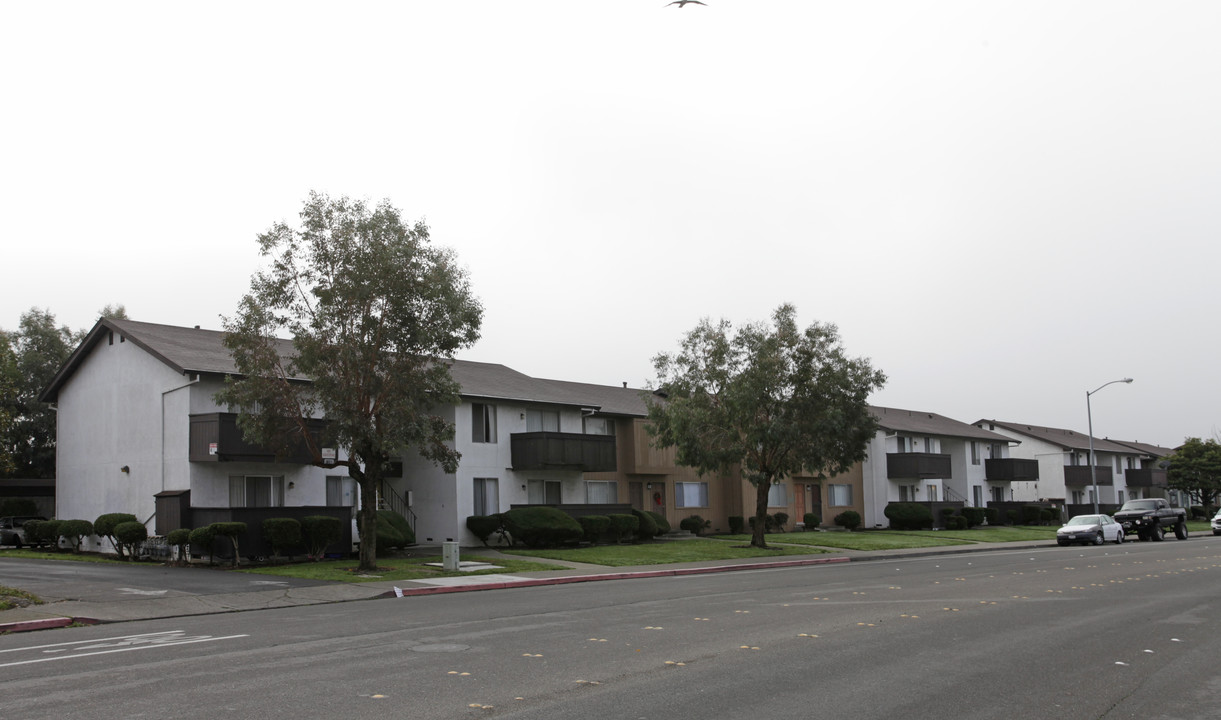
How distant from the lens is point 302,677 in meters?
9.72

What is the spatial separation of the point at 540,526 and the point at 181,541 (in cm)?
1152

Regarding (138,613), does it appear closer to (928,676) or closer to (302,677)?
(302,677)

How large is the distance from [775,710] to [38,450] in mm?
54352

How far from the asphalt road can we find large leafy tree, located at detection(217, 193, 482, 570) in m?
6.54

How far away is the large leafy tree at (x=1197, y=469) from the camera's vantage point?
8019cm

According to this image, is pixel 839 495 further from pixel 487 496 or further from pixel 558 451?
pixel 487 496

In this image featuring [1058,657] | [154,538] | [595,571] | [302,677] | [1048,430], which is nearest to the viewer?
[302,677]

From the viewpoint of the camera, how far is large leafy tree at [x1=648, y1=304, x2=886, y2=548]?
109 ft

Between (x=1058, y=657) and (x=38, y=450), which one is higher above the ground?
(x=38, y=450)

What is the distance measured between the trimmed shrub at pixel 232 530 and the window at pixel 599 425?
16.5m

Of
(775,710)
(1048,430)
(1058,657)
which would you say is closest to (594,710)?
(775,710)

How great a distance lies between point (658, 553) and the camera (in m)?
32.3

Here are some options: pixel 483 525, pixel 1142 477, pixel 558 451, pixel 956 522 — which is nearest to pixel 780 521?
pixel 956 522

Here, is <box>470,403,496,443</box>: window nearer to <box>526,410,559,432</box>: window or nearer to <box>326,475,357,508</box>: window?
<box>526,410,559,432</box>: window
